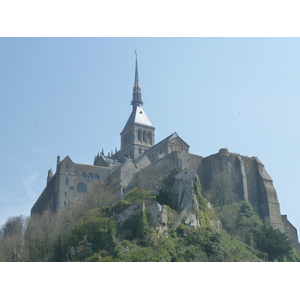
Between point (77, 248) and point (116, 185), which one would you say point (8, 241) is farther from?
point (116, 185)

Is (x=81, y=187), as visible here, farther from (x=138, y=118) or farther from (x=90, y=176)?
(x=138, y=118)

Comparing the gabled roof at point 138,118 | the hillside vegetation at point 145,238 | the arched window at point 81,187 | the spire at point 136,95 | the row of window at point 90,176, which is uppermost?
the spire at point 136,95

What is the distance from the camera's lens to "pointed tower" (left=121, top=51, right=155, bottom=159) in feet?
317

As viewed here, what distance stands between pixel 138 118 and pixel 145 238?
56.1m

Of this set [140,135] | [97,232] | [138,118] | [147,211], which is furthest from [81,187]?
[138,118]

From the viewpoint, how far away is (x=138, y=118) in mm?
101875

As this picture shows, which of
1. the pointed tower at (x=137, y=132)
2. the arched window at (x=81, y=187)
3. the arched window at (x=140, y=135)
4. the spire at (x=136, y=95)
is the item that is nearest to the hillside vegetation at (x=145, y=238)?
the arched window at (x=81, y=187)

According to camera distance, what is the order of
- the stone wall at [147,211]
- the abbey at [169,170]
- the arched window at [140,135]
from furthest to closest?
the arched window at [140,135]
the abbey at [169,170]
the stone wall at [147,211]

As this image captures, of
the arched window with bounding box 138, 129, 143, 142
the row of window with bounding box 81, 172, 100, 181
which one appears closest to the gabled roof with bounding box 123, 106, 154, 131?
the arched window with bounding box 138, 129, 143, 142

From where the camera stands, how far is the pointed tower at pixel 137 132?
9662cm

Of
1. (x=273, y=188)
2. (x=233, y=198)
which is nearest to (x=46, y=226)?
(x=233, y=198)

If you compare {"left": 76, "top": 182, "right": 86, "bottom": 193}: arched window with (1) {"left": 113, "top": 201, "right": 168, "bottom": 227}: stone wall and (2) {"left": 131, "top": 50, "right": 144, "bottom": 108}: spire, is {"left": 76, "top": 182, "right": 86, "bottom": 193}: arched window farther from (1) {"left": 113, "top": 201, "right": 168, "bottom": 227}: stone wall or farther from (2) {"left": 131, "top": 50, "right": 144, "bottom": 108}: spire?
(2) {"left": 131, "top": 50, "right": 144, "bottom": 108}: spire

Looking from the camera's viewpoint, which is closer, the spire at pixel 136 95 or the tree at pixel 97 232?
the tree at pixel 97 232

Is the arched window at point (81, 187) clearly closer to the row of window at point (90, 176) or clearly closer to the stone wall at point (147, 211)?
the row of window at point (90, 176)
